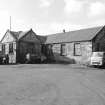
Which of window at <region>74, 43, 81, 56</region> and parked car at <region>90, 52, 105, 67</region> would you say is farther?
window at <region>74, 43, 81, 56</region>

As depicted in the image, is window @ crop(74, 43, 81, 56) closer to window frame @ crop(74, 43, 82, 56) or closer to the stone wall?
window frame @ crop(74, 43, 82, 56)

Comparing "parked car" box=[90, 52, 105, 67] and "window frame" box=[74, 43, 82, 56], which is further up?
"window frame" box=[74, 43, 82, 56]

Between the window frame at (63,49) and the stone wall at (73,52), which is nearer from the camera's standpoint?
the stone wall at (73,52)

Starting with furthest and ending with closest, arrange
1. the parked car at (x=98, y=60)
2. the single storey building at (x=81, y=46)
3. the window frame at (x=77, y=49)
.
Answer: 1. the window frame at (x=77, y=49)
2. the single storey building at (x=81, y=46)
3. the parked car at (x=98, y=60)

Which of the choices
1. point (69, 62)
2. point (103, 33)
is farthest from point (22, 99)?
point (103, 33)

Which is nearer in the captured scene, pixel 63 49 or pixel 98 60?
pixel 98 60

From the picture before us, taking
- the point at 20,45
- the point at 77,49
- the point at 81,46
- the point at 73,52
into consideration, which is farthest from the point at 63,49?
the point at 20,45

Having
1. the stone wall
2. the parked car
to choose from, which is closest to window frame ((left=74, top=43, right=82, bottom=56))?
the stone wall

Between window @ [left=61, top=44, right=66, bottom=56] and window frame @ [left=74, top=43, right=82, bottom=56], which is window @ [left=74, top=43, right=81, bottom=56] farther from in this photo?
window @ [left=61, top=44, right=66, bottom=56]

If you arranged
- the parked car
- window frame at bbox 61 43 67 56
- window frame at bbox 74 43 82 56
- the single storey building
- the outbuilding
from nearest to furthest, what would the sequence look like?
the parked car, the single storey building, window frame at bbox 74 43 82 56, the outbuilding, window frame at bbox 61 43 67 56

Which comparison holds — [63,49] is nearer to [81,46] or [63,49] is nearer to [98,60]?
[81,46]

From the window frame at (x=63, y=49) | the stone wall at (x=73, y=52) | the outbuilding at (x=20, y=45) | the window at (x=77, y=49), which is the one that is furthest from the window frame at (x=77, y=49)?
the outbuilding at (x=20, y=45)

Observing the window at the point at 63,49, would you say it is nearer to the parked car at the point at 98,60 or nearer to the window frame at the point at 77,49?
the window frame at the point at 77,49

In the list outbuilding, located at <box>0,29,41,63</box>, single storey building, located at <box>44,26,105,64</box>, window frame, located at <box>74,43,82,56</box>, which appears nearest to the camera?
single storey building, located at <box>44,26,105,64</box>
